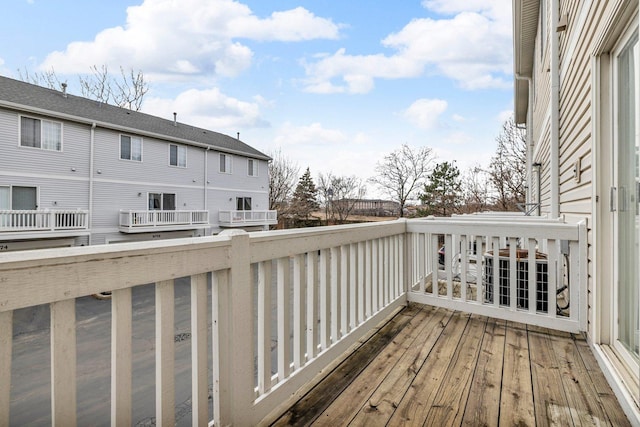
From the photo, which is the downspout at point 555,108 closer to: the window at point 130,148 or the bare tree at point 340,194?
the window at point 130,148

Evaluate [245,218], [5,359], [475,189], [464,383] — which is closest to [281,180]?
[245,218]

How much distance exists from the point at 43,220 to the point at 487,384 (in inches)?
475

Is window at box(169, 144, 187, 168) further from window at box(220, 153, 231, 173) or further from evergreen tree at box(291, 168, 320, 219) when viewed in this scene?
evergreen tree at box(291, 168, 320, 219)

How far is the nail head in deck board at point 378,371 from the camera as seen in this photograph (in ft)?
4.84

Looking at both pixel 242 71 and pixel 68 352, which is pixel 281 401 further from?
pixel 242 71

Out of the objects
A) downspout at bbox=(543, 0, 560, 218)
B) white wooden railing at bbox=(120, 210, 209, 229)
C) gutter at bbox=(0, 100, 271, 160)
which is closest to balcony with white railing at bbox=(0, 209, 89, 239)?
white wooden railing at bbox=(120, 210, 209, 229)

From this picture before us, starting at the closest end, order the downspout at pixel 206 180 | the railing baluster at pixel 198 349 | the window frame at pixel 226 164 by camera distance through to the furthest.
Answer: the railing baluster at pixel 198 349 < the downspout at pixel 206 180 < the window frame at pixel 226 164

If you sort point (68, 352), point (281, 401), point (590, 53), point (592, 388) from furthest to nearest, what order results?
point (590, 53) < point (592, 388) < point (281, 401) < point (68, 352)

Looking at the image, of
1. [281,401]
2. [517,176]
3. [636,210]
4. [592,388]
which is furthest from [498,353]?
[517,176]

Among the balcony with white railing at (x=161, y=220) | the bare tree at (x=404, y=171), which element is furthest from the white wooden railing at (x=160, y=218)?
the bare tree at (x=404, y=171)

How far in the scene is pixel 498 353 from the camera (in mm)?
2070

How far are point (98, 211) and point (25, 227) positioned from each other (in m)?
2.31

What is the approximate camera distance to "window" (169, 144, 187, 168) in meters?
13.4

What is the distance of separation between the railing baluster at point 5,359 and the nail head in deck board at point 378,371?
1.07m
